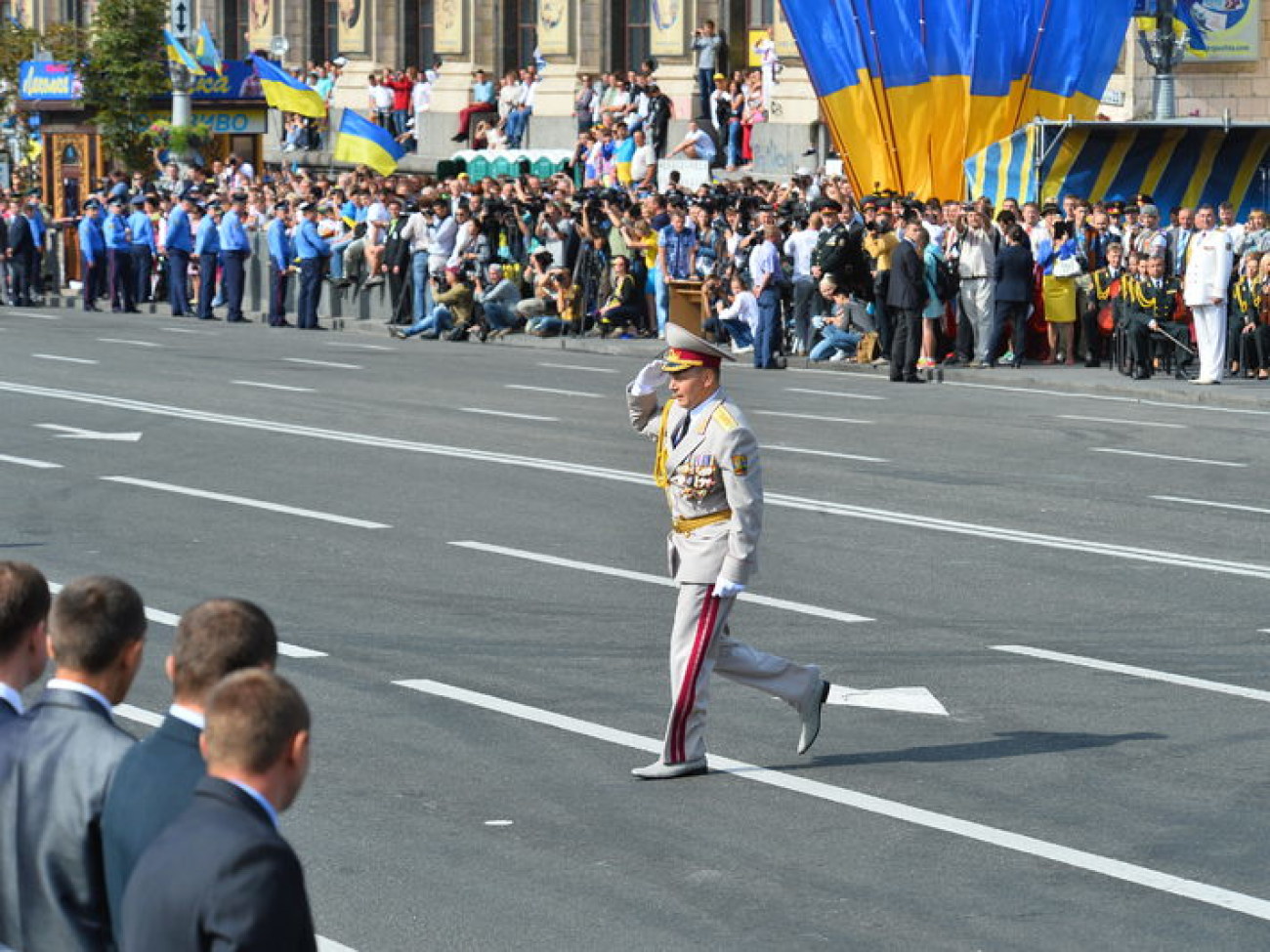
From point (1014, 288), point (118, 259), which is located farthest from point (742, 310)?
point (118, 259)

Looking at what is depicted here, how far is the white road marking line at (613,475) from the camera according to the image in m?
14.6

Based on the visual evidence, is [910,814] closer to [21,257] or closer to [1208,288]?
[1208,288]

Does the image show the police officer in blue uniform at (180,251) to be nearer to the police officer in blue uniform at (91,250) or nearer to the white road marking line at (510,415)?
the police officer in blue uniform at (91,250)

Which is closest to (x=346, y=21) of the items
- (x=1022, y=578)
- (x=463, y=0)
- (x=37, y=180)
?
(x=463, y=0)

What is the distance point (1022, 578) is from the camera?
45.4 ft

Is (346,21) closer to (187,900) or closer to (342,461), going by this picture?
(342,461)

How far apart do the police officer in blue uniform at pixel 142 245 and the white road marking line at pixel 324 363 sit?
10.5m

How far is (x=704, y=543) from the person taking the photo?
375 inches

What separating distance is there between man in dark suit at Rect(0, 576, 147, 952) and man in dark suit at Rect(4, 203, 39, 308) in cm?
3570

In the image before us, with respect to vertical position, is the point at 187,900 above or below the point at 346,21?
below

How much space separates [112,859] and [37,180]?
5467 centimetres

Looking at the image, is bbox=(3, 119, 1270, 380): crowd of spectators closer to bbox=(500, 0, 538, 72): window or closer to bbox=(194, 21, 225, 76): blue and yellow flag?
bbox=(194, 21, 225, 76): blue and yellow flag

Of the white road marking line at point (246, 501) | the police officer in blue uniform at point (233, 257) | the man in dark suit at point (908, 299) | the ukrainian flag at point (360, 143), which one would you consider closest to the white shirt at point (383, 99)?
the ukrainian flag at point (360, 143)

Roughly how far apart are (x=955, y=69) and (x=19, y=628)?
3020 cm
